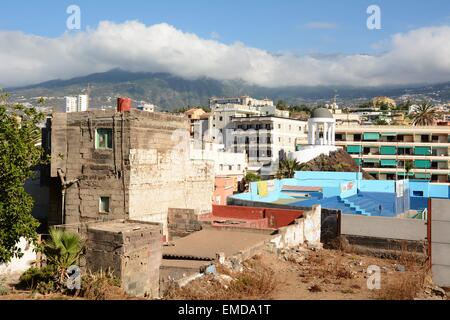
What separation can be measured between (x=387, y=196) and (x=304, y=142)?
33.5 metres

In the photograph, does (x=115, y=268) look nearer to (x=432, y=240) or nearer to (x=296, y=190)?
(x=432, y=240)

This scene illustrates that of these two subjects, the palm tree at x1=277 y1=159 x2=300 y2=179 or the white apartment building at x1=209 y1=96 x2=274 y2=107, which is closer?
the palm tree at x1=277 y1=159 x2=300 y2=179

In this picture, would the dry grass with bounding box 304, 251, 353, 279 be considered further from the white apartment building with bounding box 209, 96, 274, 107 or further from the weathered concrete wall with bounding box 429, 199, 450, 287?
the white apartment building with bounding box 209, 96, 274, 107

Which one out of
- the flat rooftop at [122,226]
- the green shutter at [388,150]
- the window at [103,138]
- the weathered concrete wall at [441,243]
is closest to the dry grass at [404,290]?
the weathered concrete wall at [441,243]

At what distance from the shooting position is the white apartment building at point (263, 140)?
227ft

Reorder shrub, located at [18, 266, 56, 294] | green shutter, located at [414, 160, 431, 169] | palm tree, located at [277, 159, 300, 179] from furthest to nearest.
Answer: green shutter, located at [414, 160, 431, 169] → palm tree, located at [277, 159, 300, 179] → shrub, located at [18, 266, 56, 294]

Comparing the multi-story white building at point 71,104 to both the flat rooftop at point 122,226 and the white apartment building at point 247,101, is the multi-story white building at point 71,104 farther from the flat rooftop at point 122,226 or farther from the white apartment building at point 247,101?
the white apartment building at point 247,101

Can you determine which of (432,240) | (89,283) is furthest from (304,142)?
(89,283)

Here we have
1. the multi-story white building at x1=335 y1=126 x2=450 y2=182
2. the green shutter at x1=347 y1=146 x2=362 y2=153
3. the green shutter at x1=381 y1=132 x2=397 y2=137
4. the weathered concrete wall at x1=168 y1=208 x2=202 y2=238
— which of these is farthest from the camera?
the green shutter at x1=347 y1=146 x2=362 y2=153

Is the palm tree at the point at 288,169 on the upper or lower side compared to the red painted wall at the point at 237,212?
upper

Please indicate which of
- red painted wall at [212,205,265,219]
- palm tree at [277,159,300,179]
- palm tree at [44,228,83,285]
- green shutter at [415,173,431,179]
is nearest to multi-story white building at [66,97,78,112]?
red painted wall at [212,205,265,219]

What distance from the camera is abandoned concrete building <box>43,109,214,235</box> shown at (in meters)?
20.5

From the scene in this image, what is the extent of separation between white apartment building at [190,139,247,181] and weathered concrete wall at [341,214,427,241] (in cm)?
1914

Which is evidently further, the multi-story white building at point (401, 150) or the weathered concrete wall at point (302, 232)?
the multi-story white building at point (401, 150)
